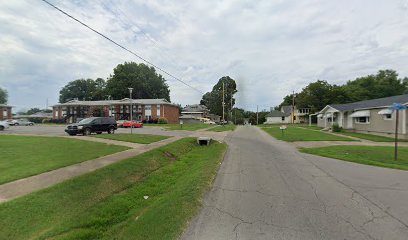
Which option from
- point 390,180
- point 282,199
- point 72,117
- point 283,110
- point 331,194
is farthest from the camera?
point 283,110

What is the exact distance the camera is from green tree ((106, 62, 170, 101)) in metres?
80.1

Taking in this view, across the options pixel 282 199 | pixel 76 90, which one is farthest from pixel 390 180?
pixel 76 90

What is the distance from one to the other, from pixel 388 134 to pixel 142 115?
170ft

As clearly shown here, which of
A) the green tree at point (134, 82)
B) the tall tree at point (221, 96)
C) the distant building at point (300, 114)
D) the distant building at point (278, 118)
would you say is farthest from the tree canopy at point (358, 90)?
the green tree at point (134, 82)

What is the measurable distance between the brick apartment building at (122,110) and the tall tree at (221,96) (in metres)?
26.2

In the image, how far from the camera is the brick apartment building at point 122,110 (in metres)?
64.8

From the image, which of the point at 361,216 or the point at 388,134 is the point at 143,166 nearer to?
the point at 361,216

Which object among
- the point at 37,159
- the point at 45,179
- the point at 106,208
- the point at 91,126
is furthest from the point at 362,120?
the point at 45,179

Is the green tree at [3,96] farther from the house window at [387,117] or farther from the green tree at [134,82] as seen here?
the house window at [387,117]

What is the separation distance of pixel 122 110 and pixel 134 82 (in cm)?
1649

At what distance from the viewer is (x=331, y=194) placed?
275 inches

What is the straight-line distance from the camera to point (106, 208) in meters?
6.75

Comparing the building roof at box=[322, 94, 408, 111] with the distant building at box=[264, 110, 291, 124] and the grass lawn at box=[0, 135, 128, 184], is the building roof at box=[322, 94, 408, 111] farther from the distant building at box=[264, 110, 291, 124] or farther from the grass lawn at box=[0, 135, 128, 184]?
the distant building at box=[264, 110, 291, 124]

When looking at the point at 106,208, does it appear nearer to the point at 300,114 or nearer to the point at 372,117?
the point at 372,117
